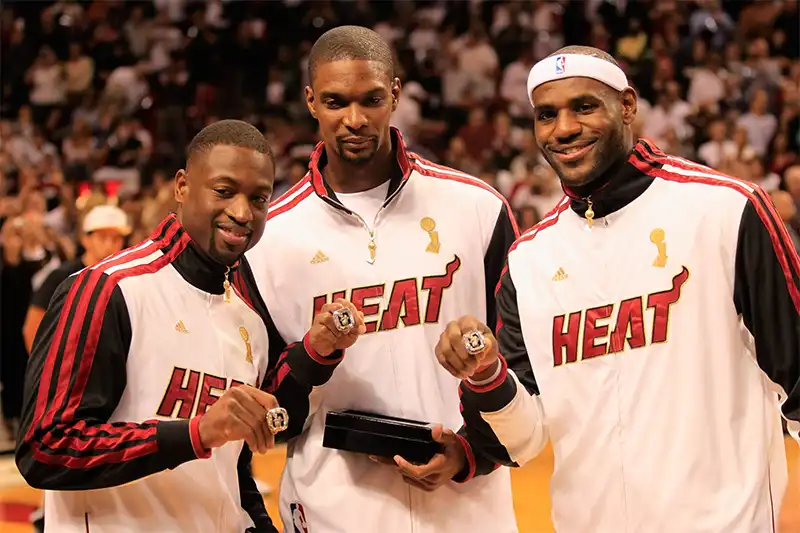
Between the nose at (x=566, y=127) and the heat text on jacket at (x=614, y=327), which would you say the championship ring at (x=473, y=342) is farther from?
the nose at (x=566, y=127)

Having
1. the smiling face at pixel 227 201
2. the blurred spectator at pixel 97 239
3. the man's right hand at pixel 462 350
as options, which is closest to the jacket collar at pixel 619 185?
the man's right hand at pixel 462 350

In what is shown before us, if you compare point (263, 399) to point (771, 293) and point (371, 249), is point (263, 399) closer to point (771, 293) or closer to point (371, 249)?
point (371, 249)

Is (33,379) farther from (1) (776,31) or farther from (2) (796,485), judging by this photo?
(1) (776,31)

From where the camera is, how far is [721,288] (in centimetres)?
329

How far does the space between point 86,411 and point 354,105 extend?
1.32m

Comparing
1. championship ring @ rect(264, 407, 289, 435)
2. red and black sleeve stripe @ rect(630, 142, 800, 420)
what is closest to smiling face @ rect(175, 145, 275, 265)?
championship ring @ rect(264, 407, 289, 435)

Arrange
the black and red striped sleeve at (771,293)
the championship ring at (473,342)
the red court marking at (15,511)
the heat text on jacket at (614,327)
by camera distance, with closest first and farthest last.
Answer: the championship ring at (473,342) → the black and red striped sleeve at (771,293) → the heat text on jacket at (614,327) → the red court marking at (15,511)

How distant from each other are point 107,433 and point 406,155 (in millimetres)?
1485

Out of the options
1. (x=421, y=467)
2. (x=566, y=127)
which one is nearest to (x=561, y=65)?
(x=566, y=127)

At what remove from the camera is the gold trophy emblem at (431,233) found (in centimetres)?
391

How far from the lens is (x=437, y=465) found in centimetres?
363

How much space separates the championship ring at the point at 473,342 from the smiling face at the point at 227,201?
825 mm

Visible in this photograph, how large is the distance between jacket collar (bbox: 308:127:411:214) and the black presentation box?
2.38ft

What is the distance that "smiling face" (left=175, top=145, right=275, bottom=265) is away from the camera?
11.3ft
